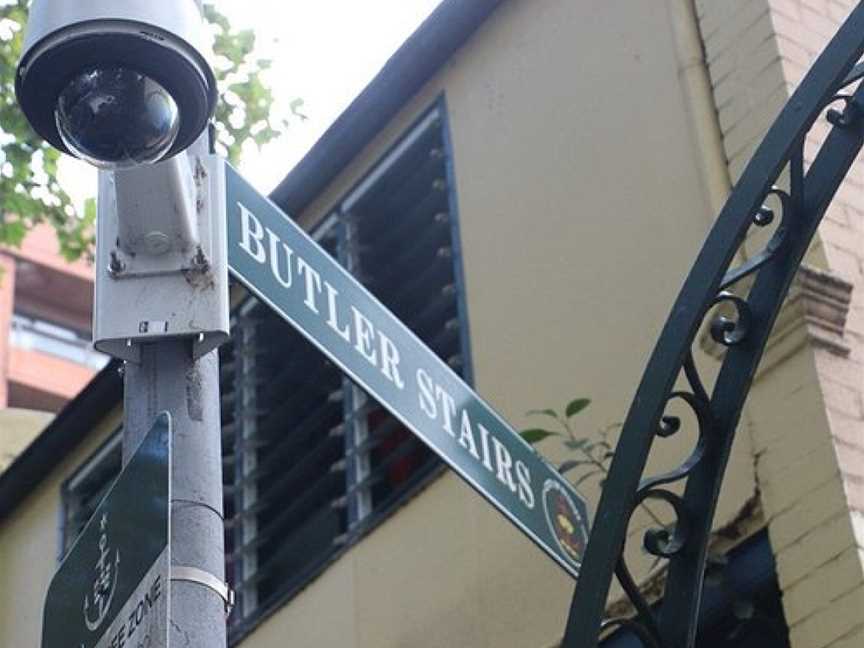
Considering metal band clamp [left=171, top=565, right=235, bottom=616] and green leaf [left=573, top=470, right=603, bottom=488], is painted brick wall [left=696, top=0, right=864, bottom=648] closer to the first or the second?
green leaf [left=573, top=470, right=603, bottom=488]

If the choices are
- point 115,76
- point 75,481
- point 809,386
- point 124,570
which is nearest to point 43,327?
point 75,481

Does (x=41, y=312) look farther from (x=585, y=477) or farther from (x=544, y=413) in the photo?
(x=585, y=477)

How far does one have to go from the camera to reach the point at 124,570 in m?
3.59

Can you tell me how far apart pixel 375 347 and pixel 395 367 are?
3.4 inches

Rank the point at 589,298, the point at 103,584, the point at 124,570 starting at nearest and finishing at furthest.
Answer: the point at 124,570, the point at 103,584, the point at 589,298

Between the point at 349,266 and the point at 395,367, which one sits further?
the point at 349,266

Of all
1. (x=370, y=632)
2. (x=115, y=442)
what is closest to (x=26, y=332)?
(x=115, y=442)

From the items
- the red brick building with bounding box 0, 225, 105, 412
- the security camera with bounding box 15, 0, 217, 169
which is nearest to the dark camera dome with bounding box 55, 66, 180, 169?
the security camera with bounding box 15, 0, 217, 169

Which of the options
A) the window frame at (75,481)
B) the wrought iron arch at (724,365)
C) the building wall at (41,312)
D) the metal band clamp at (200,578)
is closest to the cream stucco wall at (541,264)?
the wrought iron arch at (724,365)

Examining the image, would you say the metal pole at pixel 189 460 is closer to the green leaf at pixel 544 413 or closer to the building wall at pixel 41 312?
the green leaf at pixel 544 413

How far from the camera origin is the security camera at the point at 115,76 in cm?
371

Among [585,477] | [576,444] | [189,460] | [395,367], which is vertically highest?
[576,444]

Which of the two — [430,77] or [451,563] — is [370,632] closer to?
[451,563]

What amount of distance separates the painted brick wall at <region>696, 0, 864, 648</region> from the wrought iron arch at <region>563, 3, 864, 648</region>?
1.28 metres
